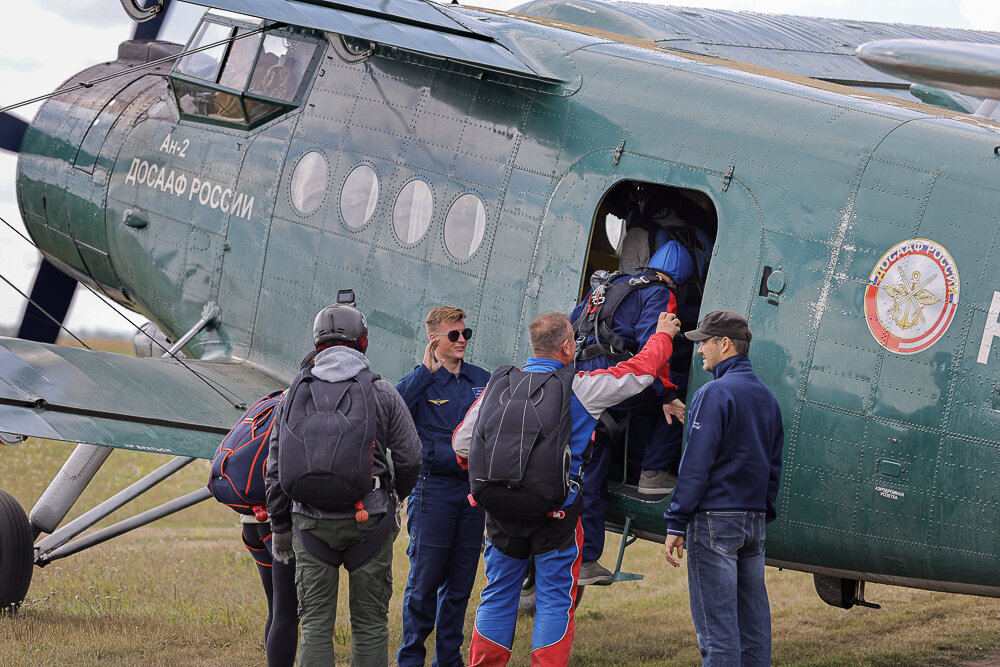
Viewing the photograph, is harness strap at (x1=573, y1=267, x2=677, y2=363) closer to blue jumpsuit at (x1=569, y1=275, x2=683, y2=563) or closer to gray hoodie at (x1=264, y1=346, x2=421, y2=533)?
blue jumpsuit at (x1=569, y1=275, x2=683, y2=563)

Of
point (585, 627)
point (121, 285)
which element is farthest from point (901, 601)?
point (121, 285)

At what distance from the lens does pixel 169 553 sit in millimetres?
13969

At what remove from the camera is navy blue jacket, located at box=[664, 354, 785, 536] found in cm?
591

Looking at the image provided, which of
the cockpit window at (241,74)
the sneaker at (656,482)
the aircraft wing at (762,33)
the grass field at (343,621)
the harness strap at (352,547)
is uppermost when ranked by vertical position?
the aircraft wing at (762,33)

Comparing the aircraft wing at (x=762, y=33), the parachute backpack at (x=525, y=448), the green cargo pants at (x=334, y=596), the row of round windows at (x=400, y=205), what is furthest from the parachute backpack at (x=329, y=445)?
the aircraft wing at (x=762, y=33)

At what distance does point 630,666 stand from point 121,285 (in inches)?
237

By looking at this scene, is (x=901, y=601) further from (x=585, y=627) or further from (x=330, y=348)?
(x=330, y=348)

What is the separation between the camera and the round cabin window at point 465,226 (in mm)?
7918

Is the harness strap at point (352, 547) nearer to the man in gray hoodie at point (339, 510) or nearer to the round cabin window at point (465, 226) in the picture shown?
the man in gray hoodie at point (339, 510)

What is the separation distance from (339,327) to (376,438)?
0.63 meters

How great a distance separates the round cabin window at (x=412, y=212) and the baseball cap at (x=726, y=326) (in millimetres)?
2680

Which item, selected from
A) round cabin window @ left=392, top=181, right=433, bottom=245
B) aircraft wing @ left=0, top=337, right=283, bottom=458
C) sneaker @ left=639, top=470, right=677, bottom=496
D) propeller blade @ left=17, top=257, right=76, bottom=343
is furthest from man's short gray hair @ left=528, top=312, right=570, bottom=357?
propeller blade @ left=17, top=257, right=76, bottom=343

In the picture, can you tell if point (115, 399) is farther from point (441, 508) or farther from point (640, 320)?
point (640, 320)

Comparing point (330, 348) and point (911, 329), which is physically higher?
point (911, 329)
